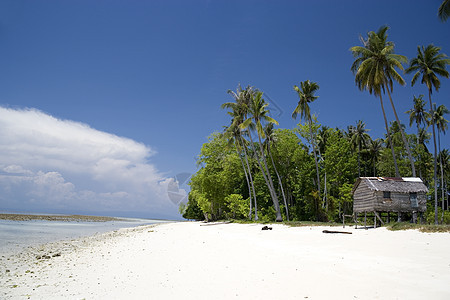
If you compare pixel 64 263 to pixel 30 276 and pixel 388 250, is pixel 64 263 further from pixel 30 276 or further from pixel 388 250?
pixel 388 250

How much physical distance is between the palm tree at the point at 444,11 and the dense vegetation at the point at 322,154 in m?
7.98

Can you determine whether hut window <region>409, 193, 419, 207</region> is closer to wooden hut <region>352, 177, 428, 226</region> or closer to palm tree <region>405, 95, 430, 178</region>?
wooden hut <region>352, 177, 428, 226</region>

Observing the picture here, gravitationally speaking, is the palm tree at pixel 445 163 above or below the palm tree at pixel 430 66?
below

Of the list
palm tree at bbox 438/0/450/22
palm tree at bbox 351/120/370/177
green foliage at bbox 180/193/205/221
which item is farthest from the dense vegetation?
green foliage at bbox 180/193/205/221

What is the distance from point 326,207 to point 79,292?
31000 millimetres

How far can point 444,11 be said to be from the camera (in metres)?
15.8

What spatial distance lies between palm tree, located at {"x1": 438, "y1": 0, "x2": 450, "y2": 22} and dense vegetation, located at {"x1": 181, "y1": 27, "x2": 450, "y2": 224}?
7.98 metres

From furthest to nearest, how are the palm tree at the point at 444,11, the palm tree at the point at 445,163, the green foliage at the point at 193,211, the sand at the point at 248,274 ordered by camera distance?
the green foliage at the point at 193,211 < the palm tree at the point at 445,163 < the palm tree at the point at 444,11 < the sand at the point at 248,274

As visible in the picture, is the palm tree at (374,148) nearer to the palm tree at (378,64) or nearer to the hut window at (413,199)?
the palm tree at (378,64)

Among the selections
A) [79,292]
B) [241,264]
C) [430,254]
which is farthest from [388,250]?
[79,292]

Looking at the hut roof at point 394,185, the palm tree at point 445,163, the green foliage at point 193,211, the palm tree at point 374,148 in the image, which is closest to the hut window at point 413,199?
the hut roof at point 394,185

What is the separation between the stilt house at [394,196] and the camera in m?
19.2

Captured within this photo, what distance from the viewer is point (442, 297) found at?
5.25 meters

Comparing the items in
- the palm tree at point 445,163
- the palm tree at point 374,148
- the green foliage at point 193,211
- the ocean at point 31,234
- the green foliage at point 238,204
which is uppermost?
the palm tree at point 374,148
